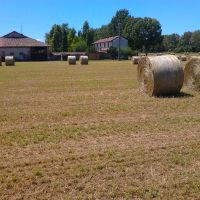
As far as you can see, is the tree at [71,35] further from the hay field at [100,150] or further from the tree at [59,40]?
the hay field at [100,150]

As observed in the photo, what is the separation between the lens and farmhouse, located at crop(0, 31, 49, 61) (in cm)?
8606

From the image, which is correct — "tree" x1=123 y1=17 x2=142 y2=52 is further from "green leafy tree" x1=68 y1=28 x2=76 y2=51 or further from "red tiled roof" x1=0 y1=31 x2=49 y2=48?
"red tiled roof" x1=0 y1=31 x2=49 y2=48

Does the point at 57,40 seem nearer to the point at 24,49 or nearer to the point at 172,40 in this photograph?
the point at 24,49

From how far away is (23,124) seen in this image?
10.1 metres

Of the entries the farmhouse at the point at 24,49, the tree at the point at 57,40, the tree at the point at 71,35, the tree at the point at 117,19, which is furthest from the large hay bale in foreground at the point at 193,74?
the tree at the point at 117,19

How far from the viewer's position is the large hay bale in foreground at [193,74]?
15914mm

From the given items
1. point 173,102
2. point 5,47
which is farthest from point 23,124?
point 5,47

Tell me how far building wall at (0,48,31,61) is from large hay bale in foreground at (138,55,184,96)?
242 feet

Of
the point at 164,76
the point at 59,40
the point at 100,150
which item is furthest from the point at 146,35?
the point at 100,150

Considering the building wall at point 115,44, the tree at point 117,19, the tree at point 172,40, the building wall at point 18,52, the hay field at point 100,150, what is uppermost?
the tree at point 117,19

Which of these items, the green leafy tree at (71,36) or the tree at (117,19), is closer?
the green leafy tree at (71,36)

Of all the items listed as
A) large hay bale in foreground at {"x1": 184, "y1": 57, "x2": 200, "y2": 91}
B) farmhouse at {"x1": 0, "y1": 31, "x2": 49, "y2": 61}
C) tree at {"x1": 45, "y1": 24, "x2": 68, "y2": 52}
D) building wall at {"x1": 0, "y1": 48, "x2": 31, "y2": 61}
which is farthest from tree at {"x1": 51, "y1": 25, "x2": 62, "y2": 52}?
large hay bale in foreground at {"x1": 184, "y1": 57, "x2": 200, "y2": 91}

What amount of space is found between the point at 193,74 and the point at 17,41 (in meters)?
77.4

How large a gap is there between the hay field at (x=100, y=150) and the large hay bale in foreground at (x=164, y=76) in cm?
133
